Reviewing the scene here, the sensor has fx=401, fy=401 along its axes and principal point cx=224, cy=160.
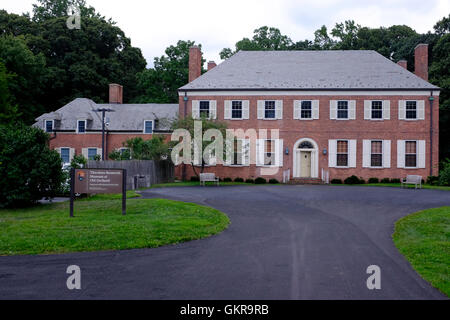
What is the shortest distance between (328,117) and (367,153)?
3929 millimetres

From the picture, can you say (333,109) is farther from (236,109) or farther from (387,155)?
(236,109)

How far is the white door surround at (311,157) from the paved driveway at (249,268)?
60.4 ft

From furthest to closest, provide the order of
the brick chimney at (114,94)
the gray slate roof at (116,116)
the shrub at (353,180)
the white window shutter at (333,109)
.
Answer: the brick chimney at (114,94) → the gray slate roof at (116,116) → the white window shutter at (333,109) → the shrub at (353,180)

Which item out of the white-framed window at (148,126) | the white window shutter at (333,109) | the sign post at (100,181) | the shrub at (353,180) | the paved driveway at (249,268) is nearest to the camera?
the paved driveway at (249,268)

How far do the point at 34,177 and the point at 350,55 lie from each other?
27.3 m

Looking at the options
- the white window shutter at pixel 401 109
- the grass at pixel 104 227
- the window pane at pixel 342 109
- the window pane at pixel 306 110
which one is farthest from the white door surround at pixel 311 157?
the grass at pixel 104 227

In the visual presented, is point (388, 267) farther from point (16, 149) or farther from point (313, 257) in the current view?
point (16, 149)

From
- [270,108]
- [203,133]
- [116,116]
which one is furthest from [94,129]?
[270,108]

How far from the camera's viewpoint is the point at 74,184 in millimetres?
12312

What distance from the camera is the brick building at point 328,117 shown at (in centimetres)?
2962

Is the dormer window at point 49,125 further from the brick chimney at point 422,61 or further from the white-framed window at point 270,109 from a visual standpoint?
the brick chimney at point 422,61

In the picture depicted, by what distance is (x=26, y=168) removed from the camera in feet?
50.3

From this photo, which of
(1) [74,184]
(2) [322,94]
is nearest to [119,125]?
(2) [322,94]

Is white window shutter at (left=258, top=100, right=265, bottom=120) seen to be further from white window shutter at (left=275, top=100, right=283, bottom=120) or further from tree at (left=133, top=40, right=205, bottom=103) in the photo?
tree at (left=133, top=40, right=205, bottom=103)
